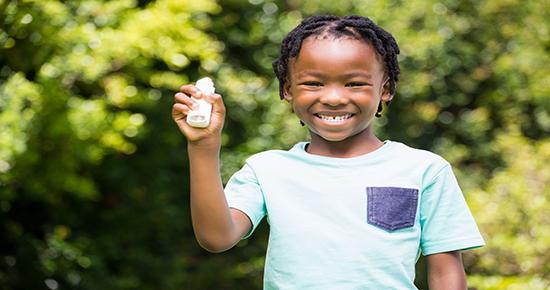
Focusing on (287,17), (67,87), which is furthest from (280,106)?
(67,87)

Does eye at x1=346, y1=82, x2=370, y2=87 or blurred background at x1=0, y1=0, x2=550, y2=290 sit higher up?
eye at x1=346, y1=82, x2=370, y2=87

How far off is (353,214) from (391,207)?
9 cm

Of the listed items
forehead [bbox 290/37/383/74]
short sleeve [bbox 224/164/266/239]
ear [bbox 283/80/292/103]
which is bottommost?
short sleeve [bbox 224/164/266/239]

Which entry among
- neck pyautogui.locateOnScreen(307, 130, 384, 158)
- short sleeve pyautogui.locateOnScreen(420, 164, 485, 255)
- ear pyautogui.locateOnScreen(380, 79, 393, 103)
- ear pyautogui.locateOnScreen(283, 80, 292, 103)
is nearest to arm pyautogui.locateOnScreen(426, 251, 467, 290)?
short sleeve pyautogui.locateOnScreen(420, 164, 485, 255)

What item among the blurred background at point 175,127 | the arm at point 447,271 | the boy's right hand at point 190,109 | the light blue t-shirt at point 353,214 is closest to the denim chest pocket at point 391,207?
the light blue t-shirt at point 353,214

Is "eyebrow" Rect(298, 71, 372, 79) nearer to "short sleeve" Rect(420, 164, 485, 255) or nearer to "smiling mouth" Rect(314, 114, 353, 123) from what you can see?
"smiling mouth" Rect(314, 114, 353, 123)

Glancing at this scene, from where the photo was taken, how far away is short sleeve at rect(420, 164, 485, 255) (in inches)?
101

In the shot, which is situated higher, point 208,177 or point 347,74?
point 347,74

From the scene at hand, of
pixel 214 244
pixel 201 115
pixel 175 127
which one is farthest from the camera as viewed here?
pixel 175 127

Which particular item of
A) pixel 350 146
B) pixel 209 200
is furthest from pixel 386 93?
pixel 209 200

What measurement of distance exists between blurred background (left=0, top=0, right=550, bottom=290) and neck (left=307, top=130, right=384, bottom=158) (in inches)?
98.6

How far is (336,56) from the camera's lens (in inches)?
100

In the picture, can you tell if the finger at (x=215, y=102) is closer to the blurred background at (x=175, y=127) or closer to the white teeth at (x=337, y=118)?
the white teeth at (x=337, y=118)

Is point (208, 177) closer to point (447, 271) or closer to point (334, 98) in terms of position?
point (334, 98)
